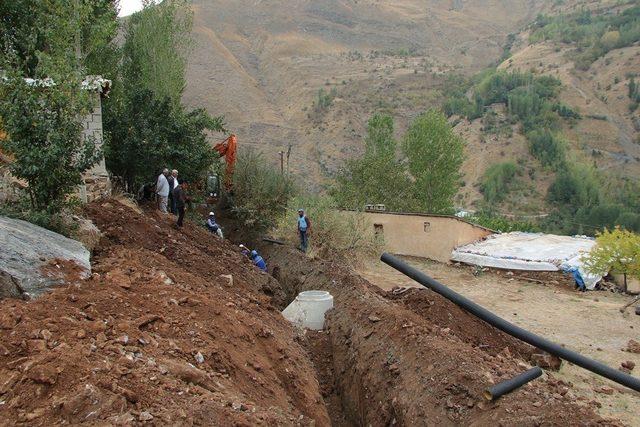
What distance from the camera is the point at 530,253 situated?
23828 millimetres

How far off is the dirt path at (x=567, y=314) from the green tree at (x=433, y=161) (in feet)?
41.5

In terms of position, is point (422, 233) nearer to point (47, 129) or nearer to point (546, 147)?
point (47, 129)

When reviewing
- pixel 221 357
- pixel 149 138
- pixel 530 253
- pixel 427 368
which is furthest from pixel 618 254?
pixel 221 357

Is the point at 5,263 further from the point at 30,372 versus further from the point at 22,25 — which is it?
the point at 22,25

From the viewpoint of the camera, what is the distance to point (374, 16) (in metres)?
108

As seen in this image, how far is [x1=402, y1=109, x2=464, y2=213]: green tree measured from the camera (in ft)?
121

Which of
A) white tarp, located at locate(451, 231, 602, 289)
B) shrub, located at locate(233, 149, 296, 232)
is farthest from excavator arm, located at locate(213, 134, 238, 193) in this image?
white tarp, located at locate(451, 231, 602, 289)

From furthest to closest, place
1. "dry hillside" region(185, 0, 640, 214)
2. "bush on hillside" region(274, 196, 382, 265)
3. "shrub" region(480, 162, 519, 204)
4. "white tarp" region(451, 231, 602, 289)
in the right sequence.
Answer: "dry hillside" region(185, 0, 640, 214), "shrub" region(480, 162, 519, 204), "white tarp" region(451, 231, 602, 289), "bush on hillside" region(274, 196, 382, 265)

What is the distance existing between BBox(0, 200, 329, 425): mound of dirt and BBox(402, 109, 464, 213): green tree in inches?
1073

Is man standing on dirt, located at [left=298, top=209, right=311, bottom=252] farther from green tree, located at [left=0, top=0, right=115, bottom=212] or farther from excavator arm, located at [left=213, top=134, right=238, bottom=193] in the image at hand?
green tree, located at [left=0, top=0, right=115, bottom=212]

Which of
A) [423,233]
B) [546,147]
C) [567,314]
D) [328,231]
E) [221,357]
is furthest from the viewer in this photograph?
[546,147]

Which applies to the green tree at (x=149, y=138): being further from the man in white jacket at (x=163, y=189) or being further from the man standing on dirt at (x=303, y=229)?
the man standing on dirt at (x=303, y=229)

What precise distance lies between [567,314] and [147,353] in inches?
550

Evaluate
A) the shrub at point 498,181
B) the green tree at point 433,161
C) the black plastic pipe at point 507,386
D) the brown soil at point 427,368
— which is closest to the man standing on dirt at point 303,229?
the brown soil at point 427,368
